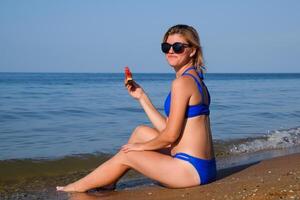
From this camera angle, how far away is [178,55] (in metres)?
4.27

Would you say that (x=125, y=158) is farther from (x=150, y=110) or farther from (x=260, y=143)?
(x=260, y=143)

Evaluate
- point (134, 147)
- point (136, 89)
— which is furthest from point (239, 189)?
point (136, 89)

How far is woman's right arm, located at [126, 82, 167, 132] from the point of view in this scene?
480cm

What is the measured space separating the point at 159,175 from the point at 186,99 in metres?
0.73

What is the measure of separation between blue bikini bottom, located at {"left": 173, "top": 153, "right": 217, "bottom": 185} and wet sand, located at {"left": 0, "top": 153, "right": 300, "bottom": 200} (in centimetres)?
7

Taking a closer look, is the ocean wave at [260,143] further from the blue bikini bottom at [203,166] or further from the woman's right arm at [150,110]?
the blue bikini bottom at [203,166]

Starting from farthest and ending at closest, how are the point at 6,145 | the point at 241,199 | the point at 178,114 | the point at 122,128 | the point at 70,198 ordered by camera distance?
the point at 122,128 → the point at 6,145 → the point at 70,198 → the point at 178,114 → the point at 241,199

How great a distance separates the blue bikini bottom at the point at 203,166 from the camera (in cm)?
417

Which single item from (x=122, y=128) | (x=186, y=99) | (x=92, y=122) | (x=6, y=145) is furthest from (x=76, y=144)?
(x=186, y=99)

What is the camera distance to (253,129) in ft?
34.2

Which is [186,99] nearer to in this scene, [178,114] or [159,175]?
[178,114]

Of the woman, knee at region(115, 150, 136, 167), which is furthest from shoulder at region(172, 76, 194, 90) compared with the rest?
knee at region(115, 150, 136, 167)

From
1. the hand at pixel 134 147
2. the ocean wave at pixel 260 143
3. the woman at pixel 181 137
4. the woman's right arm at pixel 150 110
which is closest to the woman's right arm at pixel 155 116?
the woman's right arm at pixel 150 110

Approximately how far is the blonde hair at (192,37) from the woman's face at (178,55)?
0.12 ft
